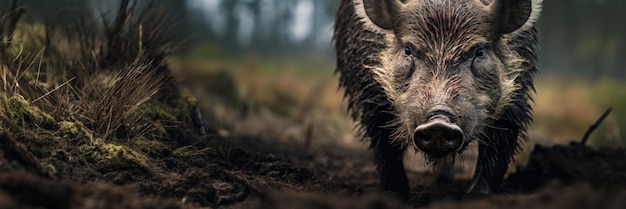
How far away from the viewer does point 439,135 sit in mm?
4402

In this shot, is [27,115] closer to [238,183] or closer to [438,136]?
[238,183]

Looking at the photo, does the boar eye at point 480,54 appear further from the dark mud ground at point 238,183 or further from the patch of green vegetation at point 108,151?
the patch of green vegetation at point 108,151

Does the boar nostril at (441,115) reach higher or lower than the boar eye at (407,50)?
lower

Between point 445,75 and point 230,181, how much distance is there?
5.24 ft

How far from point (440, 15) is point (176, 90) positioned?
90.3 inches

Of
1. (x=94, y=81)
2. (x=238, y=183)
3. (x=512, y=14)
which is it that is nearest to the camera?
(x=238, y=183)

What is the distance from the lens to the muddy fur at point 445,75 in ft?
16.3

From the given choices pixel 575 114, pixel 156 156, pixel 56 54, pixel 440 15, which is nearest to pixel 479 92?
pixel 440 15

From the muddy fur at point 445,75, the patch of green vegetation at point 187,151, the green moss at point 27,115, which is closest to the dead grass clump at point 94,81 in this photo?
the green moss at point 27,115

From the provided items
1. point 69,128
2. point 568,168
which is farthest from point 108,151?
point 568,168

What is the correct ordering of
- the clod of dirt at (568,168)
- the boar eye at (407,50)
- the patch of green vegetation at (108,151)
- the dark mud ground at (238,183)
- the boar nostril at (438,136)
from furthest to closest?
the clod of dirt at (568,168) < the boar eye at (407,50) < the patch of green vegetation at (108,151) < the boar nostril at (438,136) < the dark mud ground at (238,183)

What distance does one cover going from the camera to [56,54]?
6.41 m

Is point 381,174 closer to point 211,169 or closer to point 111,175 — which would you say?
point 211,169

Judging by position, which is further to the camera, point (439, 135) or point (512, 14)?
point (512, 14)
